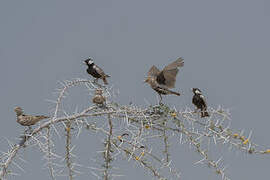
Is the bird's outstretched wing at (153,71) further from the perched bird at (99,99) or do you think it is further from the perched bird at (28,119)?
the perched bird at (28,119)

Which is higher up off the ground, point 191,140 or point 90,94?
point 90,94

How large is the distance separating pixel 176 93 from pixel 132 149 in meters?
1.35

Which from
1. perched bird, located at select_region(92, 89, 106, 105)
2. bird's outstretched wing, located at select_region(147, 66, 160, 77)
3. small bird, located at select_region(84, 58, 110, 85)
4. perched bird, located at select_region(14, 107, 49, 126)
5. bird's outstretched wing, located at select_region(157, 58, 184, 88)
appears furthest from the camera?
small bird, located at select_region(84, 58, 110, 85)

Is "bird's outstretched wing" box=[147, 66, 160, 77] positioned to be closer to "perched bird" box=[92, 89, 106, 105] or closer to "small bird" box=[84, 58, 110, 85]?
"small bird" box=[84, 58, 110, 85]

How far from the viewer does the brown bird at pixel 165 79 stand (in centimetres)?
569

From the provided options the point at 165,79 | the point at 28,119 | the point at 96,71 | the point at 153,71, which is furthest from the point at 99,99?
the point at 96,71

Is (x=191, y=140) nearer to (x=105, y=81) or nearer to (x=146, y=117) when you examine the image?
(x=146, y=117)

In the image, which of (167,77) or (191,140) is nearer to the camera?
(191,140)

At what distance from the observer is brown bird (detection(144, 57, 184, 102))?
18.7 ft

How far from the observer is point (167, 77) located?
5738 millimetres

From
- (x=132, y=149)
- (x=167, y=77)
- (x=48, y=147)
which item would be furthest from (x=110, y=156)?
(x=167, y=77)

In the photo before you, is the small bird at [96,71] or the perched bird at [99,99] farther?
the small bird at [96,71]

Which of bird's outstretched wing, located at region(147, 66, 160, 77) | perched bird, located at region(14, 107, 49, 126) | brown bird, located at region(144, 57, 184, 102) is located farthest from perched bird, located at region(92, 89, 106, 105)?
bird's outstretched wing, located at region(147, 66, 160, 77)

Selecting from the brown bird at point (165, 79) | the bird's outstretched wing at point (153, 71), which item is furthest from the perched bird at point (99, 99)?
the bird's outstretched wing at point (153, 71)
